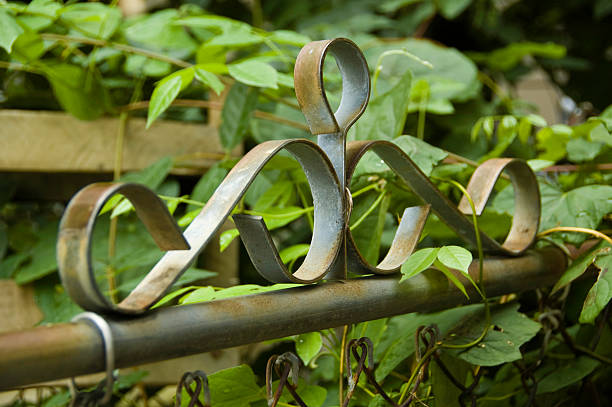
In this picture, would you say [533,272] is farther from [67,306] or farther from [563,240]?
[67,306]

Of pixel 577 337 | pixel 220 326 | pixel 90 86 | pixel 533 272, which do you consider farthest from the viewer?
pixel 90 86

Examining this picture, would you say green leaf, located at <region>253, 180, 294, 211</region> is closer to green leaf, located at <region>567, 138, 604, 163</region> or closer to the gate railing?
the gate railing

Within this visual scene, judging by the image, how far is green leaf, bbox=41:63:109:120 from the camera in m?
0.91

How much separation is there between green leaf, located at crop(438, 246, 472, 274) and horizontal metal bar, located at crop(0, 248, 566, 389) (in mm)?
41

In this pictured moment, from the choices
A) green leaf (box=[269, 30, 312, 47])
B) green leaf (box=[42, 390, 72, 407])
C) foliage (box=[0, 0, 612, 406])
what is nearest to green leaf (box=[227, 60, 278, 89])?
foliage (box=[0, 0, 612, 406])

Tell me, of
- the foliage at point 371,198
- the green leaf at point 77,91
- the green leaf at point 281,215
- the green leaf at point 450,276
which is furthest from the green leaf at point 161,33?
the green leaf at point 450,276

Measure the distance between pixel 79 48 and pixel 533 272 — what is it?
0.88 meters

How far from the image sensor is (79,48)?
114 cm

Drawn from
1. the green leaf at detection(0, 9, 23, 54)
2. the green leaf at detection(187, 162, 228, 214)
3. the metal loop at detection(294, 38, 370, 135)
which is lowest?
the green leaf at detection(187, 162, 228, 214)

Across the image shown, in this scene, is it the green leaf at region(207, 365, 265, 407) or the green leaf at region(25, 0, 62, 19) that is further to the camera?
the green leaf at region(25, 0, 62, 19)

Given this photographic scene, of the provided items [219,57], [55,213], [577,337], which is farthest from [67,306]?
[577,337]

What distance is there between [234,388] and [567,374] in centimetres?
38

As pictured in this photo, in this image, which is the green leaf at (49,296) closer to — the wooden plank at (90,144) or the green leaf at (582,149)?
the wooden plank at (90,144)

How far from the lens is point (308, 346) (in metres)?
0.60
